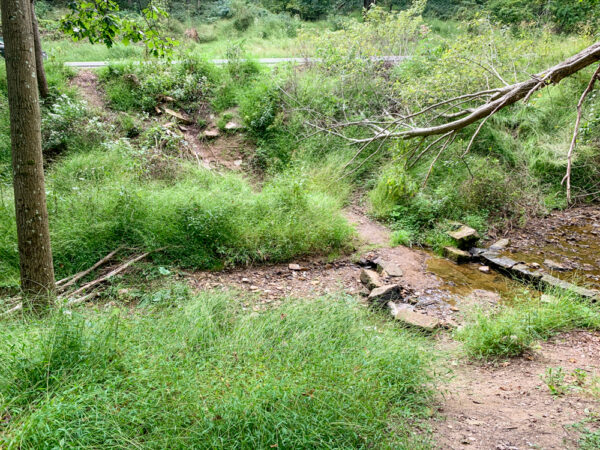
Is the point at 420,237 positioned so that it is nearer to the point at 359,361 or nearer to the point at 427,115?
the point at 427,115

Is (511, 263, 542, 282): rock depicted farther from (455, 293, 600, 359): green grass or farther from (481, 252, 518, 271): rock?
Result: (455, 293, 600, 359): green grass

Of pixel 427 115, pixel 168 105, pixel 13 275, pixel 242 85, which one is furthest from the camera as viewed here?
pixel 242 85

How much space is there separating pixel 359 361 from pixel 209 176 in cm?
487

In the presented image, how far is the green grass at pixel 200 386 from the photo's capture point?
1917mm

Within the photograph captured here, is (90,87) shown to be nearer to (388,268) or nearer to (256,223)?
(256,223)

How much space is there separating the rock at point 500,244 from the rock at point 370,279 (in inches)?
106

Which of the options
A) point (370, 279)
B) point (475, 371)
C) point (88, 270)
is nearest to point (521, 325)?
point (475, 371)

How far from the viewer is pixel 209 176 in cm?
664

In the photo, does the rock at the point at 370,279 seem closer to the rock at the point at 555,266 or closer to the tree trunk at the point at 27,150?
the rock at the point at 555,266

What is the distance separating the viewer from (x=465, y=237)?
6273mm

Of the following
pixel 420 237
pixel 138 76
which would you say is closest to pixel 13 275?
pixel 420 237

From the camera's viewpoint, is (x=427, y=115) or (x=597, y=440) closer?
(x=597, y=440)

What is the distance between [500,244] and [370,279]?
3139 mm

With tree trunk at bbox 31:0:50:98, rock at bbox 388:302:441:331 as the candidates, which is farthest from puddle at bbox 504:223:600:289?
tree trunk at bbox 31:0:50:98
